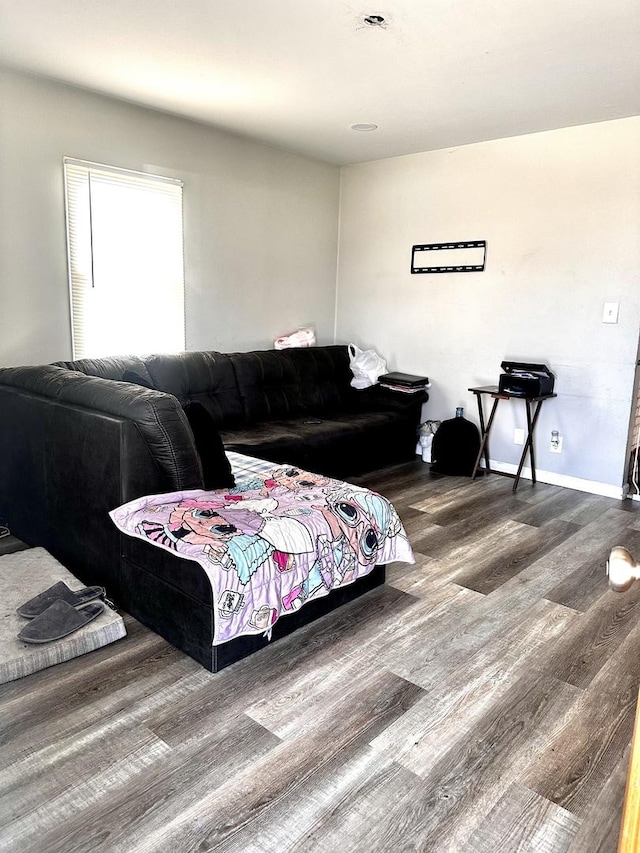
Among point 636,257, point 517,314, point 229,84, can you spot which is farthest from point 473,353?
point 229,84

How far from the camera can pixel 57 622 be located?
2.10 m

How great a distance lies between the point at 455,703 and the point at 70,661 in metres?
1.31

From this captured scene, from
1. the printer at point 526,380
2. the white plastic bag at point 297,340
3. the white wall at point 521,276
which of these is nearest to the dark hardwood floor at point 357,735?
the printer at point 526,380

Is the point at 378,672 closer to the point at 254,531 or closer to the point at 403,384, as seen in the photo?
the point at 254,531

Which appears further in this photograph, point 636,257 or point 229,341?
point 229,341

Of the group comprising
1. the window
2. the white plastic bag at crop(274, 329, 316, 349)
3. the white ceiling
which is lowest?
the white plastic bag at crop(274, 329, 316, 349)

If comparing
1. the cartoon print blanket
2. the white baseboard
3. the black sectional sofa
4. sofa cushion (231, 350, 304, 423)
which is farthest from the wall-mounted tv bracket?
the cartoon print blanket

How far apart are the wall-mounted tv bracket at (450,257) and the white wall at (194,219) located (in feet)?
2.85

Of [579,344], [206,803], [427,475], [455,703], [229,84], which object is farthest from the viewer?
[427,475]

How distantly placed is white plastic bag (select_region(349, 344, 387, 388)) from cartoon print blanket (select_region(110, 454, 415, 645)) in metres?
2.36

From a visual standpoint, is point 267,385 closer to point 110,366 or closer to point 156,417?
point 110,366

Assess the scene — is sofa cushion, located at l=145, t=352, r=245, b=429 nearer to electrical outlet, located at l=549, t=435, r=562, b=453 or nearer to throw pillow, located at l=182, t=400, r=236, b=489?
throw pillow, located at l=182, t=400, r=236, b=489

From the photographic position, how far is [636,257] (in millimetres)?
3789

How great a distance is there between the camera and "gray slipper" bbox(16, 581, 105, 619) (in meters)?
2.20
